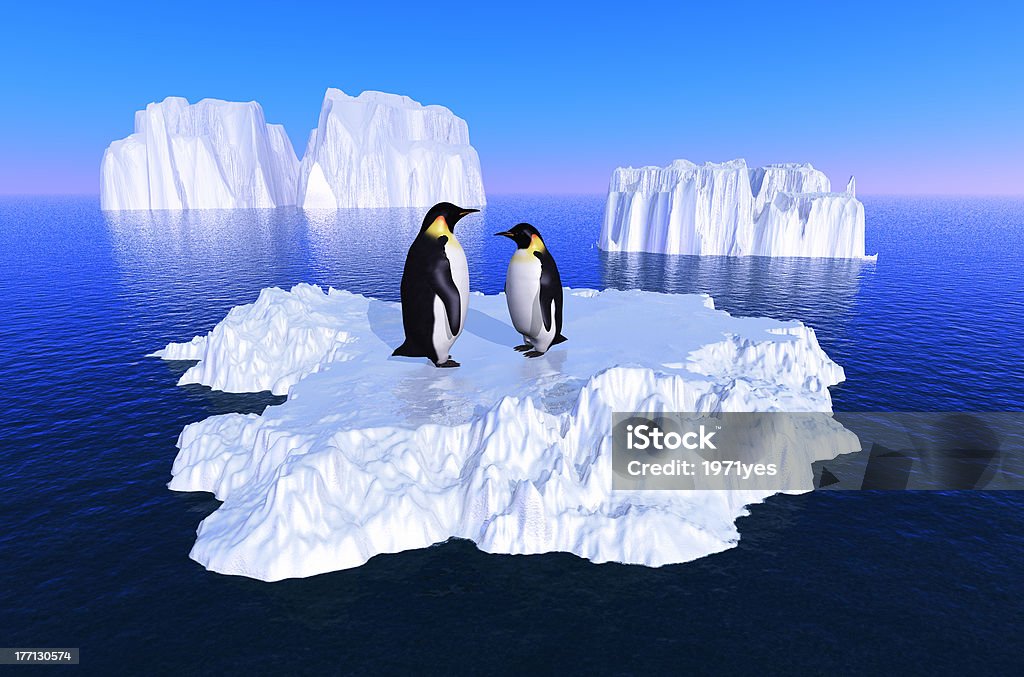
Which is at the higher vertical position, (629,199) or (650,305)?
(629,199)

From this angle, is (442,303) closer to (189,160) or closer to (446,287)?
(446,287)

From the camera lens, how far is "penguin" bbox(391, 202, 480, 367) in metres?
17.5

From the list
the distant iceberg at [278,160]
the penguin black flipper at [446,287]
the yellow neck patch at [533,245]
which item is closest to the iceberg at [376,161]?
the distant iceberg at [278,160]

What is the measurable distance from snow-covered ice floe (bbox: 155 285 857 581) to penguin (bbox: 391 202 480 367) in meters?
1.28

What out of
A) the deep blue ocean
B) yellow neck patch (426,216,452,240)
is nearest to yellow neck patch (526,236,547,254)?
yellow neck patch (426,216,452,240)

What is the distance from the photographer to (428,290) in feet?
57.5

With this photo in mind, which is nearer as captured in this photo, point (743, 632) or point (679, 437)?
point (743, 632)

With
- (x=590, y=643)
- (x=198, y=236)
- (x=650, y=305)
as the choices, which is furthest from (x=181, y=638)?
(x=198, y=236)

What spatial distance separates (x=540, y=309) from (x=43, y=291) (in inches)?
1866

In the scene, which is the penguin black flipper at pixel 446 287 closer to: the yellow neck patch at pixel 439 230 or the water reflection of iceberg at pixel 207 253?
the yellow neck patch at pixel 439 230

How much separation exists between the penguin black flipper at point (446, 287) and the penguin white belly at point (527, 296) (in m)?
1.69

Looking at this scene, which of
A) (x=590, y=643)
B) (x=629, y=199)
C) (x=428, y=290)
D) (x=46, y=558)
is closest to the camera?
(x=590, y=643)

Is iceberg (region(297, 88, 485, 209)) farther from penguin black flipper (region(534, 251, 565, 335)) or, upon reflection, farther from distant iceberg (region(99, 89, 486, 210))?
penguin black flipper (region(534, 251, 565, 335))

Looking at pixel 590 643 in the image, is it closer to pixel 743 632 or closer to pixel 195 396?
pixel 743 632
